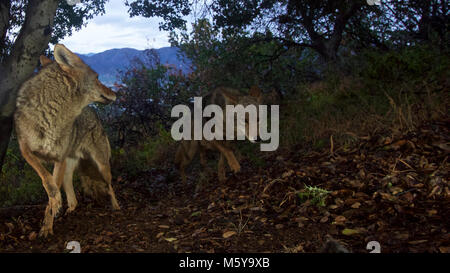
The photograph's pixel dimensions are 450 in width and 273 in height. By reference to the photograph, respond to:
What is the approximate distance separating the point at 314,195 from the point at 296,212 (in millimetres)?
294

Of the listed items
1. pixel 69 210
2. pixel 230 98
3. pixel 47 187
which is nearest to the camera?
pixel 47 187

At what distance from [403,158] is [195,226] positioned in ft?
8.80

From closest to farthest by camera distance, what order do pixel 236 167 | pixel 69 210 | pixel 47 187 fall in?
pixel 47 187, pixel 69 210, pixel 236 167

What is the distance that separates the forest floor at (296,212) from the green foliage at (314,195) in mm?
17

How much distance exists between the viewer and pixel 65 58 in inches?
162

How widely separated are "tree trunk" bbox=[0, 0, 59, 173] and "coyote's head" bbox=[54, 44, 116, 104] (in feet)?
3.05

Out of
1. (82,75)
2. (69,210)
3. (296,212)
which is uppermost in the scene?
(82,75)

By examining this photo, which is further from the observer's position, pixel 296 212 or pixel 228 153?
pixel 228 153

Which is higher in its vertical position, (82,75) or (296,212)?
(82,75)

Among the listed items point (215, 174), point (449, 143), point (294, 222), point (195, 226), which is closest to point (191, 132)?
point (215, 174)

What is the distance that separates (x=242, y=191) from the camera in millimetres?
5082

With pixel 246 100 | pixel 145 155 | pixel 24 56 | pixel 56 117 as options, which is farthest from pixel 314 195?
pixel 145 155

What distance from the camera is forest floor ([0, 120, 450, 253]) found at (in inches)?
129

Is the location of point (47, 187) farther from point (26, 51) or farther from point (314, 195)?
point (314, 195)
